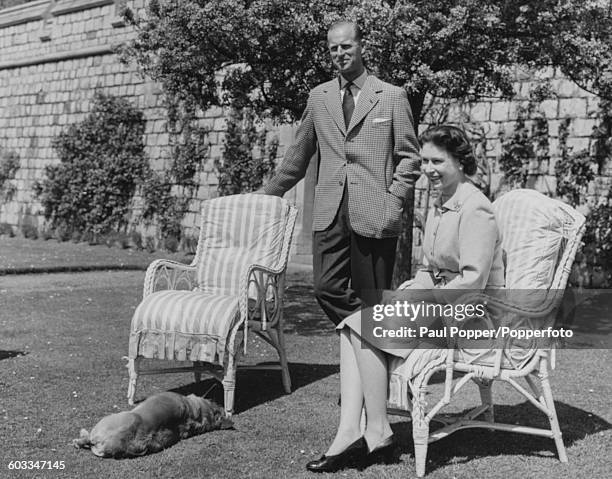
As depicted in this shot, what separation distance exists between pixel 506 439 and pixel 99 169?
46.3 ft

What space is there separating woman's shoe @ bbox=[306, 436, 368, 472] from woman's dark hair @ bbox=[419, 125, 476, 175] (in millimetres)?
1267

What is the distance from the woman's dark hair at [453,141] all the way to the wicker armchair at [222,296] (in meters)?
1.43

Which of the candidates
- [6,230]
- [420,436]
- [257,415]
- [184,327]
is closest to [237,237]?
[184,327]

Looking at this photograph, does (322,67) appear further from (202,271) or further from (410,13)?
→ (202,271)

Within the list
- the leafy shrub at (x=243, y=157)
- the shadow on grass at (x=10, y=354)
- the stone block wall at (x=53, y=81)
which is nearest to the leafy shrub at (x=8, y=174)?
the stone block wall at (x=53, y=81)

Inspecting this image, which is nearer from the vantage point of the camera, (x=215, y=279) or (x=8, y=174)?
(x=215, y=279)

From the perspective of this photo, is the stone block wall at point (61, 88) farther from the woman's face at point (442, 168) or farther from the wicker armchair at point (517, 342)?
the woman's face at point (442, 168)

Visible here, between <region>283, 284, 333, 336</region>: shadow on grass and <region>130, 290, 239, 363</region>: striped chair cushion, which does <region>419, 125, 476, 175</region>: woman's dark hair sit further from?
<region>283, 284, 333, 336</region>: shadow on grass

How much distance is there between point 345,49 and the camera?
4246 millimetres

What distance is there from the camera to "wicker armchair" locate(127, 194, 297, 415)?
459 cm

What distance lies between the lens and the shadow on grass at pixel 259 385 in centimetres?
489

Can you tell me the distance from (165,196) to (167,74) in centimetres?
855

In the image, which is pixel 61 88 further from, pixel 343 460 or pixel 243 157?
pixel 343 460

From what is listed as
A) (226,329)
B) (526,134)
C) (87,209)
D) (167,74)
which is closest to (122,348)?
(226,329)
